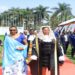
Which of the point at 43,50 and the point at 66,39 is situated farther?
the point at 66,39

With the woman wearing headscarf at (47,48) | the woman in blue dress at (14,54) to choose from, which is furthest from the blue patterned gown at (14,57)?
the woman wearing headscarf at (47,48)

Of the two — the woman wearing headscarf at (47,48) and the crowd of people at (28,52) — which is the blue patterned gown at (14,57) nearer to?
the crowd of people at (28,52)

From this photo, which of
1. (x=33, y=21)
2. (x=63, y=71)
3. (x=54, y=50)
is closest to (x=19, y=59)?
(x=54, y=50)

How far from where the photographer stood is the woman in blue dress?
8422 mm

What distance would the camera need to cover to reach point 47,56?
28.1 feet

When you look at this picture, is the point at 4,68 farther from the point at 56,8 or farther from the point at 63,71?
the point at 56,8

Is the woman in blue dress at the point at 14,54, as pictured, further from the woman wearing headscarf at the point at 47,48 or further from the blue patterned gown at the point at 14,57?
the woman wearing headscarf at the point at 47,48

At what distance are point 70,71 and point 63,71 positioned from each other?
253mm

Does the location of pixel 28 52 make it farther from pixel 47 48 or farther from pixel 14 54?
pixel 47 48

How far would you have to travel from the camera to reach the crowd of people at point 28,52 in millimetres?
8465

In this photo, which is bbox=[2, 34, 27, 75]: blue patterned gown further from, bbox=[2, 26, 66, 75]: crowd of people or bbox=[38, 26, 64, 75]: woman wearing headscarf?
bbox=[38, 26, 64, 75]: woman wearing headscarf

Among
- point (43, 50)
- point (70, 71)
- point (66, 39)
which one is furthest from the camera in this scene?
point (66, 39)

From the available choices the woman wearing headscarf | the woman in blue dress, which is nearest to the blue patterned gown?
the woman in blue dress

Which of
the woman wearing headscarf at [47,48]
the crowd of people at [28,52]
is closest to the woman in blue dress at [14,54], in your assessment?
the crowd of people at [28,52]
